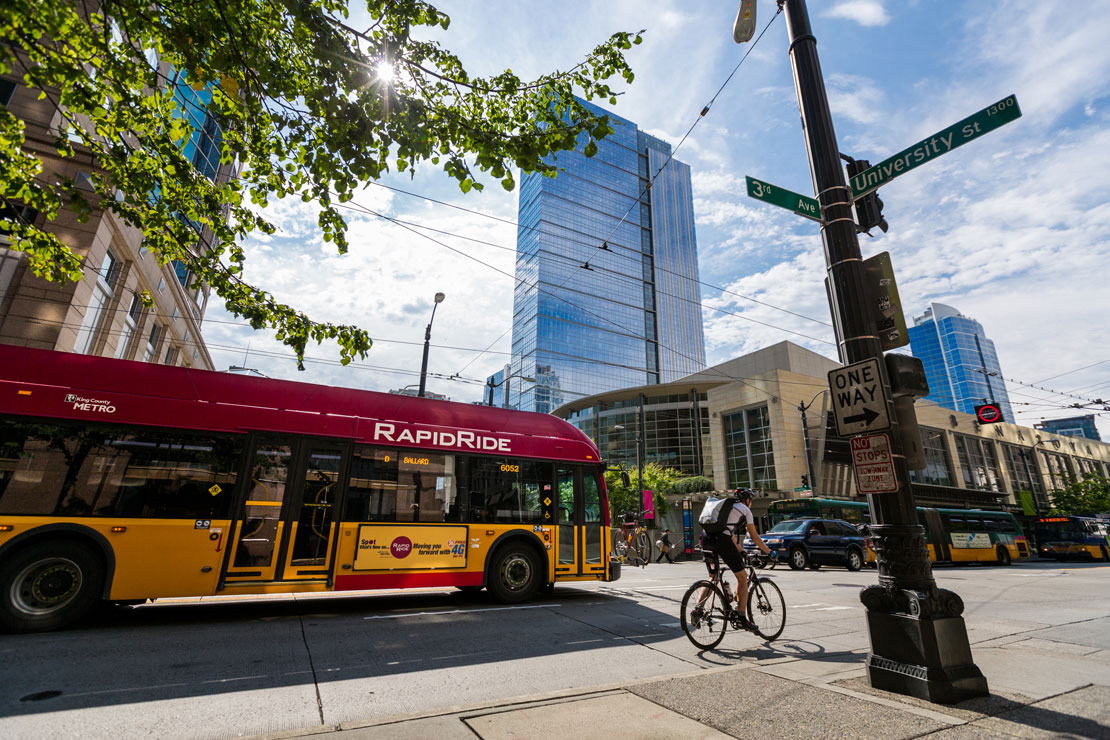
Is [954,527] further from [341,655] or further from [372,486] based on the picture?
[341,655]

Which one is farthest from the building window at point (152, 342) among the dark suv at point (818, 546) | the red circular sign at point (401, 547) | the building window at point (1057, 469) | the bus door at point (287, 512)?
the building window at point (1057, 469)

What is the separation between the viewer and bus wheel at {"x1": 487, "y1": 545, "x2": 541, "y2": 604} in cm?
830

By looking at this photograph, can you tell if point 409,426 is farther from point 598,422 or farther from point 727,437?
point 598,422

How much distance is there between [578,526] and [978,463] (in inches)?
2490

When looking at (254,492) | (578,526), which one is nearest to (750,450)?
(578,526)

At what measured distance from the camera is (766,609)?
608cm

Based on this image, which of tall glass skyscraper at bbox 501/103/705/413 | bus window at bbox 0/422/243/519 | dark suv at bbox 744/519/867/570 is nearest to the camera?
bus window at bbox 0/422/243/519

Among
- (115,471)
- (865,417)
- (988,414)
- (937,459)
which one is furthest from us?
(937,459)

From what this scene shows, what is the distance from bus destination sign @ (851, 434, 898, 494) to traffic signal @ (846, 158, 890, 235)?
7.38ft

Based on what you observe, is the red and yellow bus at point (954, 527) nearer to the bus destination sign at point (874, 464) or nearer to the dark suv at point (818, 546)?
the dark suv at point (818, 546)

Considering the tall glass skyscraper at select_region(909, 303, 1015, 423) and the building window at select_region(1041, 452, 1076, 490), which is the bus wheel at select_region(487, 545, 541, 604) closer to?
the tall glass skyscraper at select_region(909, 303, 1015, 423)

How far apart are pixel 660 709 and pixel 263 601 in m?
7.47

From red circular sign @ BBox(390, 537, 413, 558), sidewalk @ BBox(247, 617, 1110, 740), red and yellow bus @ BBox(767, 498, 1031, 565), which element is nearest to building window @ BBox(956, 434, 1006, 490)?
red and yellow bus @ BBox(767, 498, 1031, 565)

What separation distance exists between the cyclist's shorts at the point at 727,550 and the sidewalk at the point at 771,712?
1.33m
